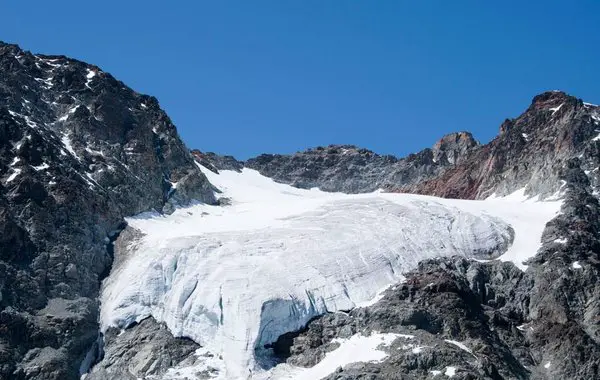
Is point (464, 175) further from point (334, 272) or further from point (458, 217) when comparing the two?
point (334, 272)

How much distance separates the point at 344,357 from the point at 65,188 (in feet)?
102

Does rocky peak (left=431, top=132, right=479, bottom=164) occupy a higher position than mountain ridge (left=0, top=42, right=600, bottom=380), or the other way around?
rocky peak (left=431, top=132, right=479, bottom=164)

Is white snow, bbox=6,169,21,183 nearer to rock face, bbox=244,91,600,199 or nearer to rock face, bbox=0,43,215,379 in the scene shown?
rock face, bbox=0,43,215,379

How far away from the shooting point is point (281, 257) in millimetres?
68875

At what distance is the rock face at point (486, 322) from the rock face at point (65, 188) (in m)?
17.5

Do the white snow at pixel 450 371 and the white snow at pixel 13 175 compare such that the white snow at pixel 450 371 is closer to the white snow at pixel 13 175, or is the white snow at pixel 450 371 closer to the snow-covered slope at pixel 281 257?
the snow-covered slope at pixel 281 257

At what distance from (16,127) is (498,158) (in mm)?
59270

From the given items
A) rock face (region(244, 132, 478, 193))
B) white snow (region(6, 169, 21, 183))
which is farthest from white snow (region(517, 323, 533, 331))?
rock face (region(244, 132, 478, 193))

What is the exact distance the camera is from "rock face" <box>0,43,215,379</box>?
195 ft

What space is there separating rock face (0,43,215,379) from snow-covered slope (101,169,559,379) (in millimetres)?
2985

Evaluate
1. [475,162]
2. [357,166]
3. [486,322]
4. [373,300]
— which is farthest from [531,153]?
[357,166]

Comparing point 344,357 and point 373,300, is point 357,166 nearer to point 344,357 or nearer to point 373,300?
point 373,300

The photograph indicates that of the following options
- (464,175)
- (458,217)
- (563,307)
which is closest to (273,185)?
(464,175)

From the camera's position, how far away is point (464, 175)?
114m
